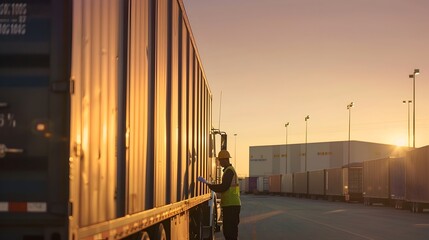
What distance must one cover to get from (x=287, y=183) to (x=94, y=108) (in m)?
90.2

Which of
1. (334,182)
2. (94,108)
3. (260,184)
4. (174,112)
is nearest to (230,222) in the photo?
(174,112)

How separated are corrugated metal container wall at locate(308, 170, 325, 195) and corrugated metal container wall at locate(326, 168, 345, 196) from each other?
6.35 ft

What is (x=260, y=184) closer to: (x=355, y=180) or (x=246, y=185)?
(x=246, y=185)

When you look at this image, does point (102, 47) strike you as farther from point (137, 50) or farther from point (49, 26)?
point (137, 50)

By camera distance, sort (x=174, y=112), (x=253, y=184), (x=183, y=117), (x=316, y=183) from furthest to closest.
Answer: (x=253, y=184), (x=316, y=183), (x=183, y=117), (x=174, y=112)

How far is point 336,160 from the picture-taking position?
120 m

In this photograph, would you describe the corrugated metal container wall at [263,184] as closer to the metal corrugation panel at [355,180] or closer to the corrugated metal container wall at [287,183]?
the corrugated metal container wall at [287,183]

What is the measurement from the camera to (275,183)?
104 meters

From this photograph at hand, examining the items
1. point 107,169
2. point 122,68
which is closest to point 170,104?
point 122,68

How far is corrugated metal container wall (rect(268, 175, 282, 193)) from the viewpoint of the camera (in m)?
100

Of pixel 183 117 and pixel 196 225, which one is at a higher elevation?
pixel 183 117

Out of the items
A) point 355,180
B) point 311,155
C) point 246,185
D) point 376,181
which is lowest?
point 246,185

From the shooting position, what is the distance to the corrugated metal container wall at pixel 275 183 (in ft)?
329

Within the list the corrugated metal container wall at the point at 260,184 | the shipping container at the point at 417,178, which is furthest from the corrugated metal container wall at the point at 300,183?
the shipping container at the point at 417,178
